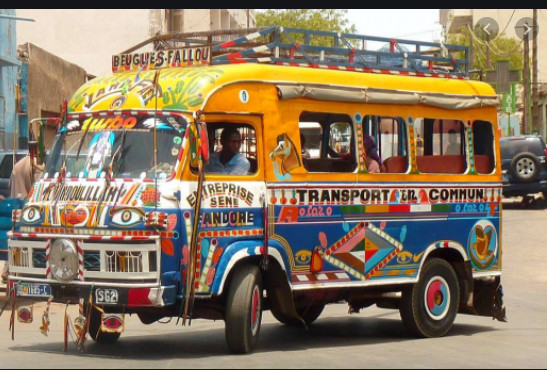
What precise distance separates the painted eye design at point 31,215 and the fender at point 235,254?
67.5 inches

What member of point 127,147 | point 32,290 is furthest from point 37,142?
point 32,290

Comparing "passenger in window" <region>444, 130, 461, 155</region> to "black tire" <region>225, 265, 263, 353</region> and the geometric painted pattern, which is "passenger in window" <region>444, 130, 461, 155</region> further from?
"black tire" <region>225, 265, 263, 353</region>

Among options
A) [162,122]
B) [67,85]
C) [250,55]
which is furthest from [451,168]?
[67,85]

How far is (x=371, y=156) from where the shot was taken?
12336 millimetres

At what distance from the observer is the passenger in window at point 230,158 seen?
35.4ft

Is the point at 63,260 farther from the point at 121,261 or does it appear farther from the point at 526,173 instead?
the point at 526,173

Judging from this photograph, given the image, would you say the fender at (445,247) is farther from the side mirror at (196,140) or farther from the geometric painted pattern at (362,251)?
the side mirror at (196,140)

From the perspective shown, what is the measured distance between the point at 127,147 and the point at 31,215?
1.09 metres

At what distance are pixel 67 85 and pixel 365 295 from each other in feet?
82.4

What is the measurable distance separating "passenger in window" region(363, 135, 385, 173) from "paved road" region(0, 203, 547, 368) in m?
1.78

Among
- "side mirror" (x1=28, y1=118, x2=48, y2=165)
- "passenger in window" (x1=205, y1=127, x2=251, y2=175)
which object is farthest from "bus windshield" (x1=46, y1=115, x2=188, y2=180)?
"side mirror" (x1=28, y1=118, x2=48, y2=165)

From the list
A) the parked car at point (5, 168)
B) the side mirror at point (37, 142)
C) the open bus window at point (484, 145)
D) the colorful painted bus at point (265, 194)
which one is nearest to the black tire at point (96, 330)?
the colorful painted bus at point (265, 194)

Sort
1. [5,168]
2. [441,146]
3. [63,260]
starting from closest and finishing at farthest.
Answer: [63,260], [441,146], [5,168]

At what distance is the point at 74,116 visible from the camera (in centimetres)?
1111
